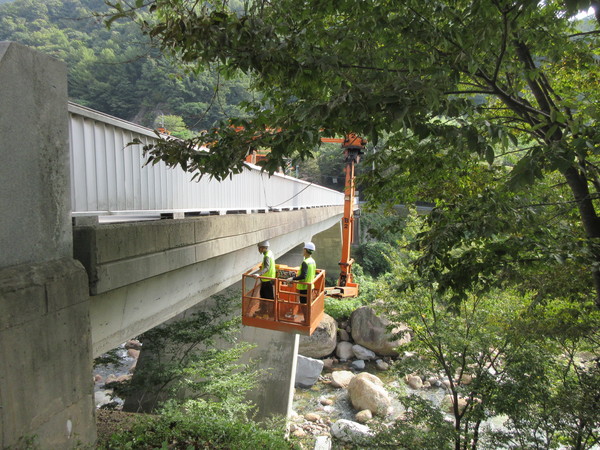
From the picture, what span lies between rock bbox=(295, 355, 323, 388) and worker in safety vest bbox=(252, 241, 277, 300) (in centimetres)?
816

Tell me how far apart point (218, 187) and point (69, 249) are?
10.3ft

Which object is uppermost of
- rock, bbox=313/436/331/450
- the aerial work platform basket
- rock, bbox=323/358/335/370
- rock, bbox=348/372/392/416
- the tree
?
the tree

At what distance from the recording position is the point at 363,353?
16.8m

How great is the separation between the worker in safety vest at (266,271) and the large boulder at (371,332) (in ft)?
34.4

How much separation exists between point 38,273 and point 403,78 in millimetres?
2866

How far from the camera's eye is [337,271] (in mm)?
30688

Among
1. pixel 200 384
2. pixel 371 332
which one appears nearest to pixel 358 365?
pixel 371 332

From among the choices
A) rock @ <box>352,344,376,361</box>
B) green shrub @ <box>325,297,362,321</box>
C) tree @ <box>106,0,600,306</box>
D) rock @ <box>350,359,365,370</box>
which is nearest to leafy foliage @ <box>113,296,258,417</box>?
tree @ <box>106,0,600,306</box>

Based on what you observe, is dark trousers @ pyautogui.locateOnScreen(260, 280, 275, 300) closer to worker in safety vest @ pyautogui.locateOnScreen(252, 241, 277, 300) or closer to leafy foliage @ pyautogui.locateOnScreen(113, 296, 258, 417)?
worker in safety vest @ pyautogui.locateOnScreen(252, 241, 277, 300)

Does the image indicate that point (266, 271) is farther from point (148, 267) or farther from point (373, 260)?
point (373, 260)

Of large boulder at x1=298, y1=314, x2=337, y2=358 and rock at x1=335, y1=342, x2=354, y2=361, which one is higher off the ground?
large boulder at x1=298, y1=314, x2=337, y2=358

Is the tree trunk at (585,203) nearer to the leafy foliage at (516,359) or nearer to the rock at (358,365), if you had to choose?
the leafy foliage at (516,359)

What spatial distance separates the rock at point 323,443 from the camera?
31.2 feet

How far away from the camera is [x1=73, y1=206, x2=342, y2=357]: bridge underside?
3.16m
